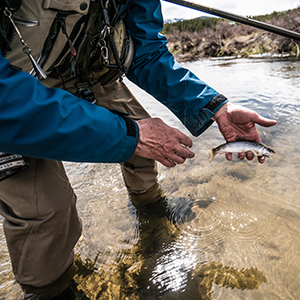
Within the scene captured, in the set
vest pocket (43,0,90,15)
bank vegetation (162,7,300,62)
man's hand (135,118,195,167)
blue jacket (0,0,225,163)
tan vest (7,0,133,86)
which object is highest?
vest pocket (43,0,90,15)

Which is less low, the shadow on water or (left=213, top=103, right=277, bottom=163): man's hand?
(left=213, top=103, right=277, bottom=163): man's hand

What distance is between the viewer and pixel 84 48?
6.45 ft

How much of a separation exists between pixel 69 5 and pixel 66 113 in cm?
71

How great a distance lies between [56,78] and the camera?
198 centimetres

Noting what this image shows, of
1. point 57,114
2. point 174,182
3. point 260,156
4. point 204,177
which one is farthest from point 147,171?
point 57,114

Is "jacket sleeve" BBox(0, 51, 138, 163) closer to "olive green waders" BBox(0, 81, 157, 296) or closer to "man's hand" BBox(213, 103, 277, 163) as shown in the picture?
"olive green waders" BBox(0, 81, 157, 296)

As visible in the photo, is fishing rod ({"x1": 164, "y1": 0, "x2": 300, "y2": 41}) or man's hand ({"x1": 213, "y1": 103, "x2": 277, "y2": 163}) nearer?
man's hand ({"x1": 213, "y1": 103, "x2": 277, "y2": 163})

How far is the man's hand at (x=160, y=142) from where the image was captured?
176cm

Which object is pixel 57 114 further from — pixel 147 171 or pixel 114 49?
pixel 147 171

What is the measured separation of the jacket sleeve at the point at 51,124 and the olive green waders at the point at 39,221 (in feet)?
1.27

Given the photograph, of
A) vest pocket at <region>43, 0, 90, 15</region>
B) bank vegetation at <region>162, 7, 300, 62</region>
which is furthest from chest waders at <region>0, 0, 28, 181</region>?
bank vegetation at <region>162, 7, 300, 62</region>

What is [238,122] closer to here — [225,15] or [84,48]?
[84,48]

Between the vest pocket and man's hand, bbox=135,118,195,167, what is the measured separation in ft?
2.73

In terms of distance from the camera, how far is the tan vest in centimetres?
143
